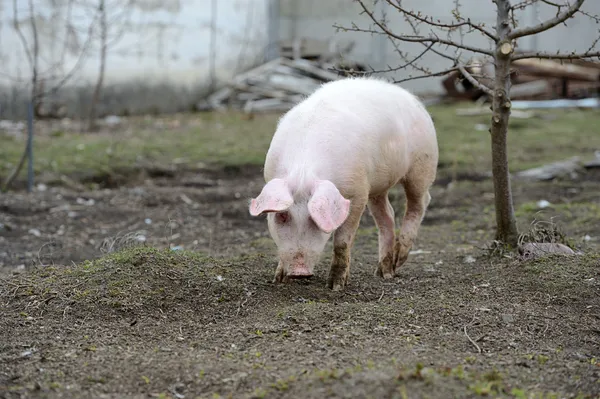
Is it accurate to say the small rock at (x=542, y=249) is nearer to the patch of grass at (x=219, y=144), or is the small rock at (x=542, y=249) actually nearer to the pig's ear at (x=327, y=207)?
the pig's ear at (x=327, y=207)

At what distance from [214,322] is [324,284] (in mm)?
1152

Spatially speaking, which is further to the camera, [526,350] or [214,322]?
[214,322]

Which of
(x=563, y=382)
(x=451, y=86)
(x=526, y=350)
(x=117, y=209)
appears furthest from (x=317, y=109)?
(x=451, y=86)

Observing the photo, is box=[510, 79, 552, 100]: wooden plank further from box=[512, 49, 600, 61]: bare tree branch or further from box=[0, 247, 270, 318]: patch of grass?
box=[0, 247, 270, 318]: patch of grass

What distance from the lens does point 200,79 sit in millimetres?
19469

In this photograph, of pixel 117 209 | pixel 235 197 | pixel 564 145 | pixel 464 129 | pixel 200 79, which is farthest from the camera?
pixel 200 79

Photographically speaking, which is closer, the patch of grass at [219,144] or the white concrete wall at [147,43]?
the patch of grass at [219,144]

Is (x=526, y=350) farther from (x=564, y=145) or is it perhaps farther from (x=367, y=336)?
(x=564, y=145)

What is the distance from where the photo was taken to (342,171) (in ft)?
→ 16.5

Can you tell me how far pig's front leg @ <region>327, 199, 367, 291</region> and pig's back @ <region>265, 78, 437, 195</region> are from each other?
294 mm

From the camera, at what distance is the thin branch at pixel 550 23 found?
4.73 m

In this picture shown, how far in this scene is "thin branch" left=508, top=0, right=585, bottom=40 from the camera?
15.5 ft

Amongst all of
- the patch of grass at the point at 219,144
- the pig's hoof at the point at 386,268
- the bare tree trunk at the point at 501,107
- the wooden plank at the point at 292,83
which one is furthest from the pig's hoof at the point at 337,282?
the wooden plank at the point at 292,83

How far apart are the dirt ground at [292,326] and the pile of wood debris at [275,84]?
1193 cm
